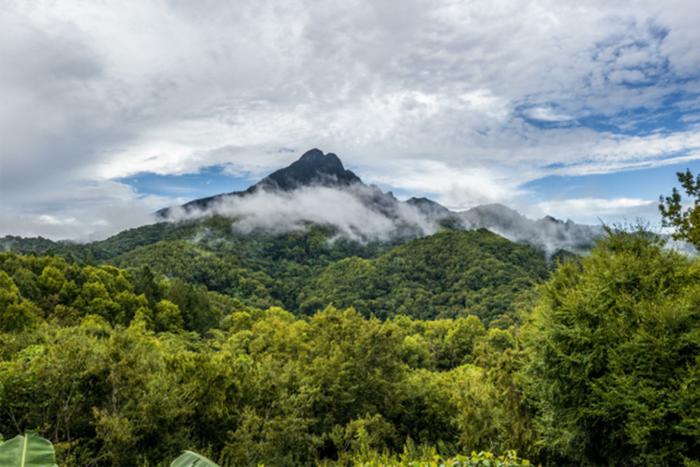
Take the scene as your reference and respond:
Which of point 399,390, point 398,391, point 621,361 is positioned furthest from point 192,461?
point 399,390

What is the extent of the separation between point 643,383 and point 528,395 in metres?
5.60

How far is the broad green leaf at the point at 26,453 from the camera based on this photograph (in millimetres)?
2885

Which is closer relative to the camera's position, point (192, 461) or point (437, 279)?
point (192, 461)

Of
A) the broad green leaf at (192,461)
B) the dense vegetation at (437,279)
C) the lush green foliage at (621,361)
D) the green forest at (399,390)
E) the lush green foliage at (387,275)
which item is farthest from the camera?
the lush green foliage at (387,275)

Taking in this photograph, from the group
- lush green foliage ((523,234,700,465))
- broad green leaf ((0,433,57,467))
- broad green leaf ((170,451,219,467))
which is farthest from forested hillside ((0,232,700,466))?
broad green leaf ((0,433,57,467))

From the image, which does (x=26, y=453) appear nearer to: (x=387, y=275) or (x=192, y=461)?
(x=192, y=461)

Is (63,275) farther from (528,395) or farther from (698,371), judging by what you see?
(698,371)

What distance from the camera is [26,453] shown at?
293 cm

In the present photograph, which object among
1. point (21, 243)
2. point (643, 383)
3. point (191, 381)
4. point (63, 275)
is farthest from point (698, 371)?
point (21, 243)

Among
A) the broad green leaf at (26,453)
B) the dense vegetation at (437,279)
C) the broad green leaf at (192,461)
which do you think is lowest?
the dense vegetation at (437,279)

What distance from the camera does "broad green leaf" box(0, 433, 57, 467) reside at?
9.46 feet

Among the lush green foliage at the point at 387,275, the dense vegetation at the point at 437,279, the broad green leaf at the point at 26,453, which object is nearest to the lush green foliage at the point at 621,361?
the broad green leaf at the point at 26,453

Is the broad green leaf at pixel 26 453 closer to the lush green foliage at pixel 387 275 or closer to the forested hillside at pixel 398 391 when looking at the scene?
the forested hillside at pixel 398 391

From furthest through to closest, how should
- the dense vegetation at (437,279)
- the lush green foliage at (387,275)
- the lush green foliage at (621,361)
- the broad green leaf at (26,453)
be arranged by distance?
1. the lush green foliage at (387,275)
2. the dense vegetation at (437,279)
3. the lush green foliage at (621,361)
4. the broad green leaf at (26,453)
